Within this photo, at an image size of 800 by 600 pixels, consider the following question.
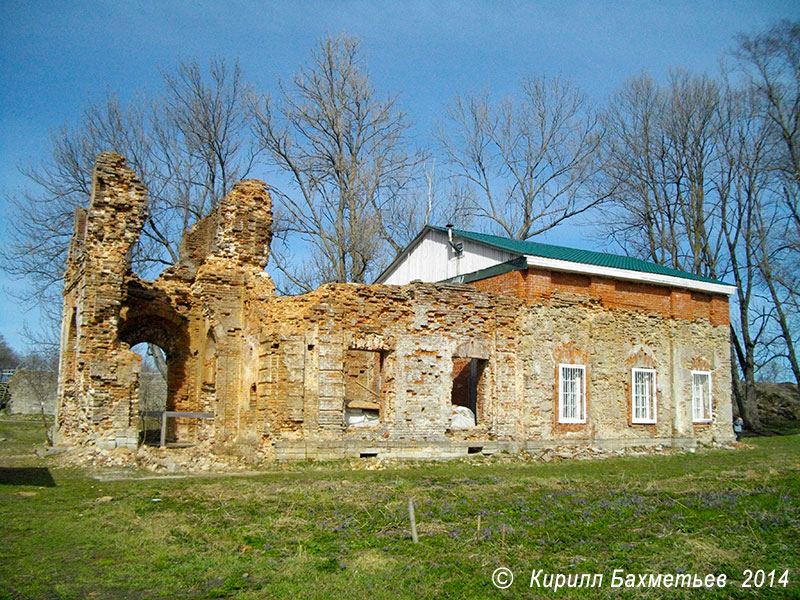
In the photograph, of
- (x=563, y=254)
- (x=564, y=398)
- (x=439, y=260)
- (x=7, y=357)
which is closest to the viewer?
(x=564, y=398)

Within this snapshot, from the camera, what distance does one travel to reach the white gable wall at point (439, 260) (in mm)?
21047

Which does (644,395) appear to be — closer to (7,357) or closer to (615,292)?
(615,292)

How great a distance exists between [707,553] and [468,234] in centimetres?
1555

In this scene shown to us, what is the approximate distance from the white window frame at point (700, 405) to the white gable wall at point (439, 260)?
766 centimetres

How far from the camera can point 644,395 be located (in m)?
21.1

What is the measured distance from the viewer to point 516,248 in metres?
20.7

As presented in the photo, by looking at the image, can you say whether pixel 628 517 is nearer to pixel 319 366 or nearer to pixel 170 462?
pixel 319 366

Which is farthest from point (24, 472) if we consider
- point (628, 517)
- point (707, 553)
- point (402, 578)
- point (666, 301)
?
point (666, 301)

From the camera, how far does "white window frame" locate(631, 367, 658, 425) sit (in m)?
20.7

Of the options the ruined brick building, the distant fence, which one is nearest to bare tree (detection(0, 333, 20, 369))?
the distant fence

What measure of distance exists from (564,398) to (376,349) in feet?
18.4

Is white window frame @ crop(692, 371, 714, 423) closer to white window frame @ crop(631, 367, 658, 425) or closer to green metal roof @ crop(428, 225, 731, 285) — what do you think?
white window frame @ crop(631, 367, 658, 425)

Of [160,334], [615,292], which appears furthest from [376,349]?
[615,292]

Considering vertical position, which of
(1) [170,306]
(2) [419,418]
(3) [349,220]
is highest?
(3) [349,220]
